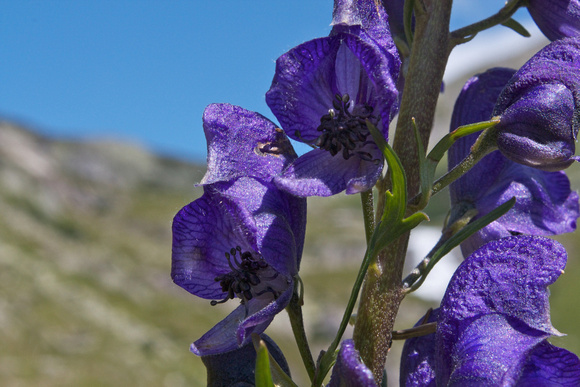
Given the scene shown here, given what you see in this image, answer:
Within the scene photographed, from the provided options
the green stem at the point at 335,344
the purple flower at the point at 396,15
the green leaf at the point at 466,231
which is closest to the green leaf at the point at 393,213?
the green stem at the point at 335,344

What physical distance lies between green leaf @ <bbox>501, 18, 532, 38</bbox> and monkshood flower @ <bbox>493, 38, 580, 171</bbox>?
0.22 meters

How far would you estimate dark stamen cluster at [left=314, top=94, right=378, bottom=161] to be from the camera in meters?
1.41

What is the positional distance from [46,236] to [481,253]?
23861mm

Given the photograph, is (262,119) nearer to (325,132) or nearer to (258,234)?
(325,132)

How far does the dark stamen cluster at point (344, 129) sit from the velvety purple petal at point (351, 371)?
406 millimetres

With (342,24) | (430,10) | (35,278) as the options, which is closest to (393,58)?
(342,24)

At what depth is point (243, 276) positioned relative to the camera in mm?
1461

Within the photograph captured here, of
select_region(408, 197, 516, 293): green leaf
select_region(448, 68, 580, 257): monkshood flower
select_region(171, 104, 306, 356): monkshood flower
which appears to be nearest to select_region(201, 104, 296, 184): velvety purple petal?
select_region(171, 104, 306, 356): monkshood flower

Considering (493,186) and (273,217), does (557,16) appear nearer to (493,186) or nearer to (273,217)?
(493,186)

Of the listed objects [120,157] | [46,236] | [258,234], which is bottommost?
[258,234]

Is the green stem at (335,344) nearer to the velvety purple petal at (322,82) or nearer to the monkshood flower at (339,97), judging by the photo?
the monkshood flower at (339,97)

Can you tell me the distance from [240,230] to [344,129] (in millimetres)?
289

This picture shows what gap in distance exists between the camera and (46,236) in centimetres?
2372

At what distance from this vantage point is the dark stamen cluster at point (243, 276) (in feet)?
4.78
